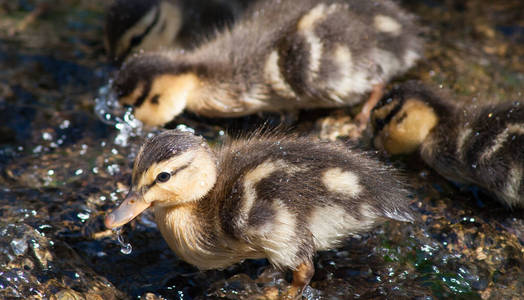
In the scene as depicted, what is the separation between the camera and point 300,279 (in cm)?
246

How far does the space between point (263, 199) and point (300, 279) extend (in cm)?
39

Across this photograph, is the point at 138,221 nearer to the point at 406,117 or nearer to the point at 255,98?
the point at 255,98

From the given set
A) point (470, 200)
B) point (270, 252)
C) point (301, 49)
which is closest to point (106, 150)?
point (301, 49)

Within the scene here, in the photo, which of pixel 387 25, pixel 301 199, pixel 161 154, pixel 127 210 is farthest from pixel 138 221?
pixel 387 25

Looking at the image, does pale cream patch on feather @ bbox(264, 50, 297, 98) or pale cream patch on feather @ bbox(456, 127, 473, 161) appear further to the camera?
pale cream patch on feather @ bbox(264, 50, 297, 98)

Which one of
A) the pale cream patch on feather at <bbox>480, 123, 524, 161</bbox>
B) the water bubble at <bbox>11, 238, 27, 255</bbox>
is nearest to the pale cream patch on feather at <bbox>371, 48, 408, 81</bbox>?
the pale cream patch on feather at <bbox>480, 123, 524, 161</bbox>

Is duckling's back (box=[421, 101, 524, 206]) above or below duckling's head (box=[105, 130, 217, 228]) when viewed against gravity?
below

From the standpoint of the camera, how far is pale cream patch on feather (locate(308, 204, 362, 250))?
7.70 feet

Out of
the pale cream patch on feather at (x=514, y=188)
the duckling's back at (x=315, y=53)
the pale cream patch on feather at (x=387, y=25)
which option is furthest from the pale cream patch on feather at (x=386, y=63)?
the pale cream patch on feather at (x=514, y=188)

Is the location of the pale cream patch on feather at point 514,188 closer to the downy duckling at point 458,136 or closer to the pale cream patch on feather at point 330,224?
the downy duckling at point 458,136

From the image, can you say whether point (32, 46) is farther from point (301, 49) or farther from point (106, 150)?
point (301, 49)

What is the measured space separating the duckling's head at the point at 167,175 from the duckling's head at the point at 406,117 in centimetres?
111

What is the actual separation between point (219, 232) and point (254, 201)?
21 centimetres

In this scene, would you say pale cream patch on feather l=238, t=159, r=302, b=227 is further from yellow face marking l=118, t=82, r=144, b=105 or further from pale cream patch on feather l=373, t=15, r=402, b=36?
pale cream patch on feather l=373, t=15, r=402, b=36
